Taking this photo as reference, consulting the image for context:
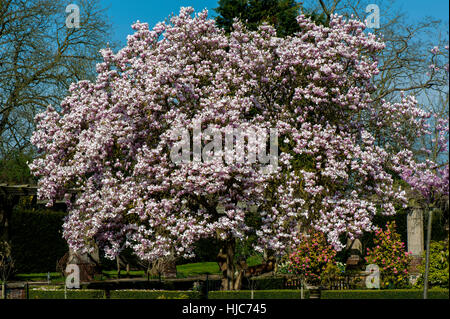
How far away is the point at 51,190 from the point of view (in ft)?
61.9

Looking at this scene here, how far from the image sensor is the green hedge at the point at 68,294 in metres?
18.1

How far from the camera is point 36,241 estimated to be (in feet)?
97.0

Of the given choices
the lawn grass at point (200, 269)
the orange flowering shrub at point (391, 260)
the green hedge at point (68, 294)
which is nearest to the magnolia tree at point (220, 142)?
the orange flowering shrub at point (391, 260)

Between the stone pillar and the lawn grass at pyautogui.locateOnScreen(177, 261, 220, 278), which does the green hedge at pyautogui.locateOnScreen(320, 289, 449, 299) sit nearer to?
the stone pillar

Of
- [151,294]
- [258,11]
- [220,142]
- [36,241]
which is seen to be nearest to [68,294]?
[151,294]

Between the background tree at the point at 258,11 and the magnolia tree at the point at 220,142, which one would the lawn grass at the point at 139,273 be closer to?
the magnolia tree at the point at 220,142

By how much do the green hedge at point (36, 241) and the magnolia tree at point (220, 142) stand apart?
10.5 m

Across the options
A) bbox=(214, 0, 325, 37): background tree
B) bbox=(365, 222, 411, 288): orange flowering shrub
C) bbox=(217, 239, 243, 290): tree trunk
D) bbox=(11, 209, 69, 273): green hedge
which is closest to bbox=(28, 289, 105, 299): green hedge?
bbox=(217, 239, 243, 290): tree trunk

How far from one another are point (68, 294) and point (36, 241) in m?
12.3

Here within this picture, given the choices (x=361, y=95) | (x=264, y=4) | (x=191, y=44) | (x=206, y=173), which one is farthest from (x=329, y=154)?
(x=264, y=4)

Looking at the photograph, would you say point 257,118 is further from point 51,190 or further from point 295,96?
point 51,190

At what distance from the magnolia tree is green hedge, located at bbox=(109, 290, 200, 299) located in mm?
A: 1166

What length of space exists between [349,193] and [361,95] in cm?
331

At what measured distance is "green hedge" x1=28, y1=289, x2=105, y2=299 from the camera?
1810 centimetres
